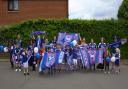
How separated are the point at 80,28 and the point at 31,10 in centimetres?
1039

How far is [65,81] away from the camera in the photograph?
21141mm

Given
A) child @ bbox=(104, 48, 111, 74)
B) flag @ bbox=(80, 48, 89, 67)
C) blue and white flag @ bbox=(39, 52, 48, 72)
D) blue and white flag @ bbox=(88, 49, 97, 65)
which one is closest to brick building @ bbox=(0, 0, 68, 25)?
flag @ bbox=(80, 48, 89, 67)

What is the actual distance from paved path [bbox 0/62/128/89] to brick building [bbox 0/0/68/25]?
1740cm

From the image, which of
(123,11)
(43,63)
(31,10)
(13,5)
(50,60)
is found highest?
(13,5)

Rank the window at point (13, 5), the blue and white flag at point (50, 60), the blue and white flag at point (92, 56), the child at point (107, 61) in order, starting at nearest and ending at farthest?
the blue and white flag at point (50, 60), the child at point (107, 61), the blue and white flag at point (92, 56), the window at point (13, 5)

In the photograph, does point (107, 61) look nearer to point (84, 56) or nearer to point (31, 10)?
point (84, 56)

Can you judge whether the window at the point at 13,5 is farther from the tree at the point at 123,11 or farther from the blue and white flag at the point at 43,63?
the blue and white flag at the point at 43,63

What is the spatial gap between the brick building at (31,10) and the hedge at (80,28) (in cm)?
843

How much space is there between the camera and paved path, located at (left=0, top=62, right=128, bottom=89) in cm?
1950

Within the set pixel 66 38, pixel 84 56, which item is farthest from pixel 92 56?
pixel 66 38

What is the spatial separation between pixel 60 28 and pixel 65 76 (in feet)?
34.5

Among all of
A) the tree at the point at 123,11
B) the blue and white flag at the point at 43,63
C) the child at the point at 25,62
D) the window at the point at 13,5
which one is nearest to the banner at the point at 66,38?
the blue and white flag at the point at 43,63

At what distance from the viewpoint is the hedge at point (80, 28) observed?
32656mm

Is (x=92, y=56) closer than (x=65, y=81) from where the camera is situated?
No
